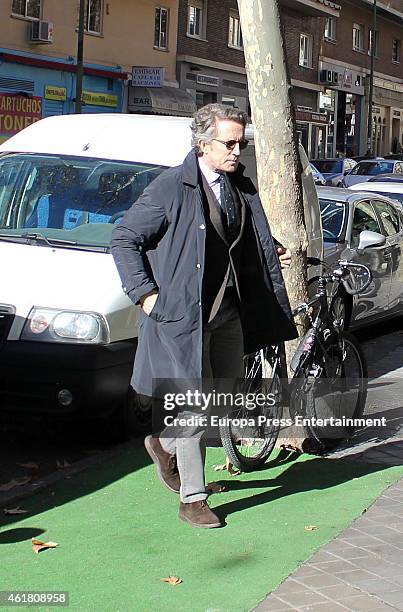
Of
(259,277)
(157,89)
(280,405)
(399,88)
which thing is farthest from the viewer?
(399,88)

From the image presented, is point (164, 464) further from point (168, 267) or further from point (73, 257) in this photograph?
point (73, 257)

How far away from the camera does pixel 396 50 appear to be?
54688 millimetres

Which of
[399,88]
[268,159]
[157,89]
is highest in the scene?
[399,88]

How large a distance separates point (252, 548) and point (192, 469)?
1.52 feet

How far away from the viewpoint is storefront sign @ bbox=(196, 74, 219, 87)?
114 ft

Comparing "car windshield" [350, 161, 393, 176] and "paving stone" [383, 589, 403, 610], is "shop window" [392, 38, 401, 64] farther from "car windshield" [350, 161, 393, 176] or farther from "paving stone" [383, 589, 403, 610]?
"paving stone" [383, 589, 403, 610]

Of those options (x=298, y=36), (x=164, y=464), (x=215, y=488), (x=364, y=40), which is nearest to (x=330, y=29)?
(x=364, y=40)

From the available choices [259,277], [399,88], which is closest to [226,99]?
[399,88]

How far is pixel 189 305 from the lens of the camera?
4590mm

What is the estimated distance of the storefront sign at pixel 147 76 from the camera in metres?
30.8

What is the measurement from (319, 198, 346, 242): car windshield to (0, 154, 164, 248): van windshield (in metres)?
3.21

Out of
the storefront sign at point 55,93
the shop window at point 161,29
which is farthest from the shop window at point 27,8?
the shop window at point 161,29

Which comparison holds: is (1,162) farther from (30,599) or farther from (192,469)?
(30,599)

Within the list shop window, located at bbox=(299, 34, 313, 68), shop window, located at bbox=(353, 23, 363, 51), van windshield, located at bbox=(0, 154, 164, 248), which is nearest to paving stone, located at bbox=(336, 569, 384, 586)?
van windshield, located at bbox=(0, 154, 164, 248)
